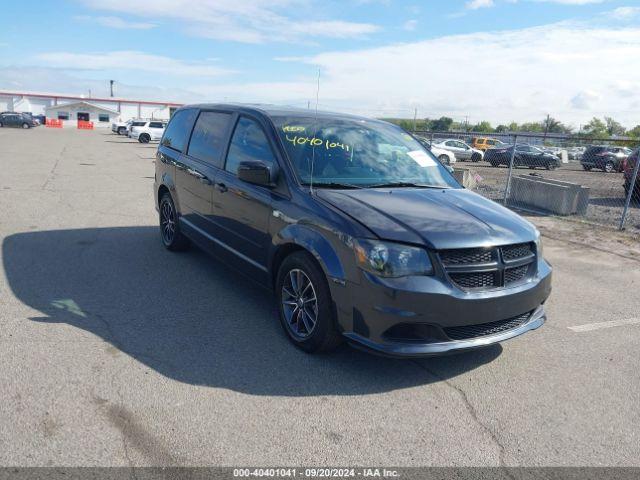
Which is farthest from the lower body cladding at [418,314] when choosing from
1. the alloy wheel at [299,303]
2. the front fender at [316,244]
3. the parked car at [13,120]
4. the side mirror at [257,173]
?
the parked car at [13,120]

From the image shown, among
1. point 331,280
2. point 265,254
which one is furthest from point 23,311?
point 331,280

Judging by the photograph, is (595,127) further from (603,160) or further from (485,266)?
(485,266)

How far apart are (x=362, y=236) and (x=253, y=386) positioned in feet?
4.05

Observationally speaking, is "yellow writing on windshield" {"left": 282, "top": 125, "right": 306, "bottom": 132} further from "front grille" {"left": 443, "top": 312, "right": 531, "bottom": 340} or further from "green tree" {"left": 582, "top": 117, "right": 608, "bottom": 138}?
"green tree" {"left": 582, "top": 117, "right": 608, "bottom": 138}

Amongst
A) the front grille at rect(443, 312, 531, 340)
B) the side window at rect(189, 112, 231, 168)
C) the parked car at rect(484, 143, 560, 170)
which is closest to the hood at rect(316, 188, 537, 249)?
the front grille at rect(443, 312, 531, 340)

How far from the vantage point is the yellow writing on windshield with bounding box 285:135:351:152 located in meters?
4.54

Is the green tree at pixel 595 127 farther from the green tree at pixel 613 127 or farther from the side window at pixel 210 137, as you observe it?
the side window at pixel 210 137

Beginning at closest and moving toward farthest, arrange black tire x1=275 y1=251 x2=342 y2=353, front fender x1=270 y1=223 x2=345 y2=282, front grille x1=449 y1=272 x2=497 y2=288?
front grille x1=449 y1=272 x2=497 y2=288 < front fender x1=270 y1=223 x2=345 y2=282 < black tire x1=275 y1=251 x2=342 y2=353

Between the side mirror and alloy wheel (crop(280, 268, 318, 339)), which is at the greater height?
the side mirror

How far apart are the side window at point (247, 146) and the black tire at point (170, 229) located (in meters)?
1.64

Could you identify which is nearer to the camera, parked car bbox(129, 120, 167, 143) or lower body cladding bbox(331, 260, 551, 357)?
lower body cladding bbox(331, 260, 551, 357)

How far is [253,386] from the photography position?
350cm

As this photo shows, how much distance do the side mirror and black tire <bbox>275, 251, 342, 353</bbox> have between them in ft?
2.21

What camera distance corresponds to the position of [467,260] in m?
3.50
